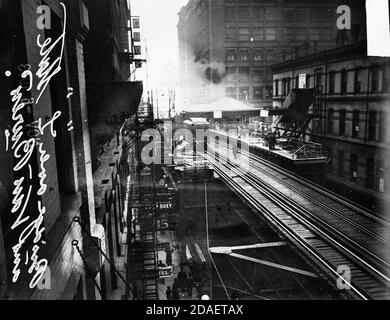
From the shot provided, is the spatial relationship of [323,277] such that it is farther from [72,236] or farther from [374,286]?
[72,236]

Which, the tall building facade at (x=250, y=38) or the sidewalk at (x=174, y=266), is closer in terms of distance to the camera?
the sidewalk at (x=174, y=266)

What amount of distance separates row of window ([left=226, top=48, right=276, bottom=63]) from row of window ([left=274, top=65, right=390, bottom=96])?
51.2 ft

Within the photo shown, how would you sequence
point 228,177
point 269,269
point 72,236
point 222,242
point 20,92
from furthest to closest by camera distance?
point 228,177 < point 222,242 < point 269,269 < point 72,236 < point 20,92

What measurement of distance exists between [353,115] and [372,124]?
6.95 ft

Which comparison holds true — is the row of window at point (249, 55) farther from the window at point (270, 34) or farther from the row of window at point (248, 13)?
the row of window at point (248, 13)

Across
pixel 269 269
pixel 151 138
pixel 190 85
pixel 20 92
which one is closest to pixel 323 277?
pixel 269 269

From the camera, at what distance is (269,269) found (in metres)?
13.7

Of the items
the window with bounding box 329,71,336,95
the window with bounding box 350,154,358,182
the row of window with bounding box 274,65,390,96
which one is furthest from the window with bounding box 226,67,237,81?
the window with bounding box 350,154,358,182

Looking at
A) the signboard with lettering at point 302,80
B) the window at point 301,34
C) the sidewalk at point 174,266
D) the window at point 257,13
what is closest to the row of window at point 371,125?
the signboard with lettering at point 302,80

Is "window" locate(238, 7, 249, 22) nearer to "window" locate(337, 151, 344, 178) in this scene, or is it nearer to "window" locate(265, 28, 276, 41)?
"window" locate(265, 28, 276, 41)

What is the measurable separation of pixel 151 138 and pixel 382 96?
49.1 feet

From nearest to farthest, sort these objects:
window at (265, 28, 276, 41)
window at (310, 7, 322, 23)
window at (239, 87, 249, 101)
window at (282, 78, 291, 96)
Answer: window at (282, 78, 291, 96)
window at (310, 7, 322, 23)
window at (265, 28, 276, 41)
window at (239, 87, 249, 101)

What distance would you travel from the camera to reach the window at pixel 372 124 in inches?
866

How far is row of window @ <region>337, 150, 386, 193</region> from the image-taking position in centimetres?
2141
